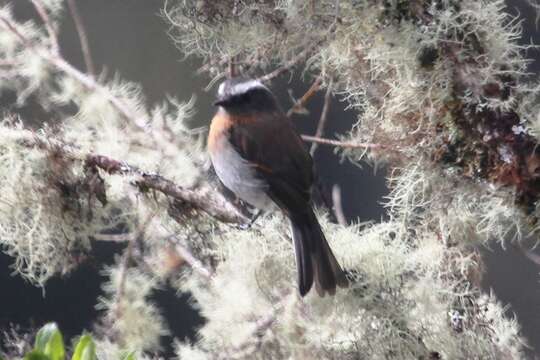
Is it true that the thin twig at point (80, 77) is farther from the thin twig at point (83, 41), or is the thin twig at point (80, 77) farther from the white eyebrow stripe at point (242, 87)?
the white eyebrow stripe at point (242, 87)

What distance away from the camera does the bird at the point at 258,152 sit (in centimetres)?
102

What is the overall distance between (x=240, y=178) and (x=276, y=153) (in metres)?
0.06

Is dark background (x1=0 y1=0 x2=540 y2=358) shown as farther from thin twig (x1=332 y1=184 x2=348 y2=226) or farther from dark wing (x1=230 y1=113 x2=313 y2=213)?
dark wing (x1=230 y1=113 x2=313 y2=213)

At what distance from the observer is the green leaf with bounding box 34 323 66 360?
2.80 feet

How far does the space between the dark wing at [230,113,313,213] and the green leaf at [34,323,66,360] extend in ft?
1.09

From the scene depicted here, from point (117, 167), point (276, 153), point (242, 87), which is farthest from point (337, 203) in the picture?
point (117, 167)

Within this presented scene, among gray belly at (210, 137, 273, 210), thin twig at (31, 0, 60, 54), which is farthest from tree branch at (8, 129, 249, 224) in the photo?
thin twig at (31, 0, 60, 54)

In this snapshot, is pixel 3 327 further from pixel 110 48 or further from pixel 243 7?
pixel 243 7

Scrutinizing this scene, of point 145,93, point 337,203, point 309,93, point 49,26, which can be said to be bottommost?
point 337,203

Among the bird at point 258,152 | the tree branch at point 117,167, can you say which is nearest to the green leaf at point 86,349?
the tree branch at point 117,167

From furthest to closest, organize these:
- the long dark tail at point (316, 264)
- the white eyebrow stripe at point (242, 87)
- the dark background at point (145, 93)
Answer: the dark background at point (145, 93) → the white eyebrow stripe at point (242, 87) → the long dark tail at point (316, 264)

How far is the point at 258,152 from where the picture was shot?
107 cm

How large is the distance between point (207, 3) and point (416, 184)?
0.28 m

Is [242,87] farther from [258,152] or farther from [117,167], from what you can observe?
[117,167]
